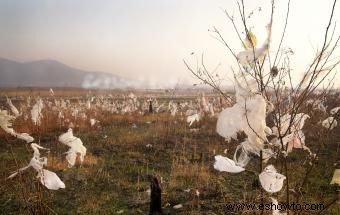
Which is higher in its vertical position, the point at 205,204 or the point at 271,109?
the point at 271,109

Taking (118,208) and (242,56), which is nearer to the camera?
(242,56)

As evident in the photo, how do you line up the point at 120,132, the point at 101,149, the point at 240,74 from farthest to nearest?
1. the point at 120,132
2. the point at 101,149
3. the point at 240,74

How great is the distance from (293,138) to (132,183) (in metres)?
4.14

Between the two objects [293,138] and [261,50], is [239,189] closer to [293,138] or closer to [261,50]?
[293,138]

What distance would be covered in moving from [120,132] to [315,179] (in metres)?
7.16

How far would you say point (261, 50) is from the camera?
102 inches

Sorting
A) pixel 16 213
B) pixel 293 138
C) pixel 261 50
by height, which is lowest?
pixel 16 213

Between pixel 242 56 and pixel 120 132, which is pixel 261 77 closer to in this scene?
pixel 242 56

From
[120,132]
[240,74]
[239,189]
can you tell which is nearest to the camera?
[240,74]

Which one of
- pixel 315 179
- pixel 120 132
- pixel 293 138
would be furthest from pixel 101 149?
pixel 293 138

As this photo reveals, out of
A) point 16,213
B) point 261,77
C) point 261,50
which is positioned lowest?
point 16,213

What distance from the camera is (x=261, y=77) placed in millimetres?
2525

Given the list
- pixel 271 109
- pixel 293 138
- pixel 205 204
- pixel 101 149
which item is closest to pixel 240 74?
pixel 271 109

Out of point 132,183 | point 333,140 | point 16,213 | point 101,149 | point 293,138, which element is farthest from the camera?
point 333,140
